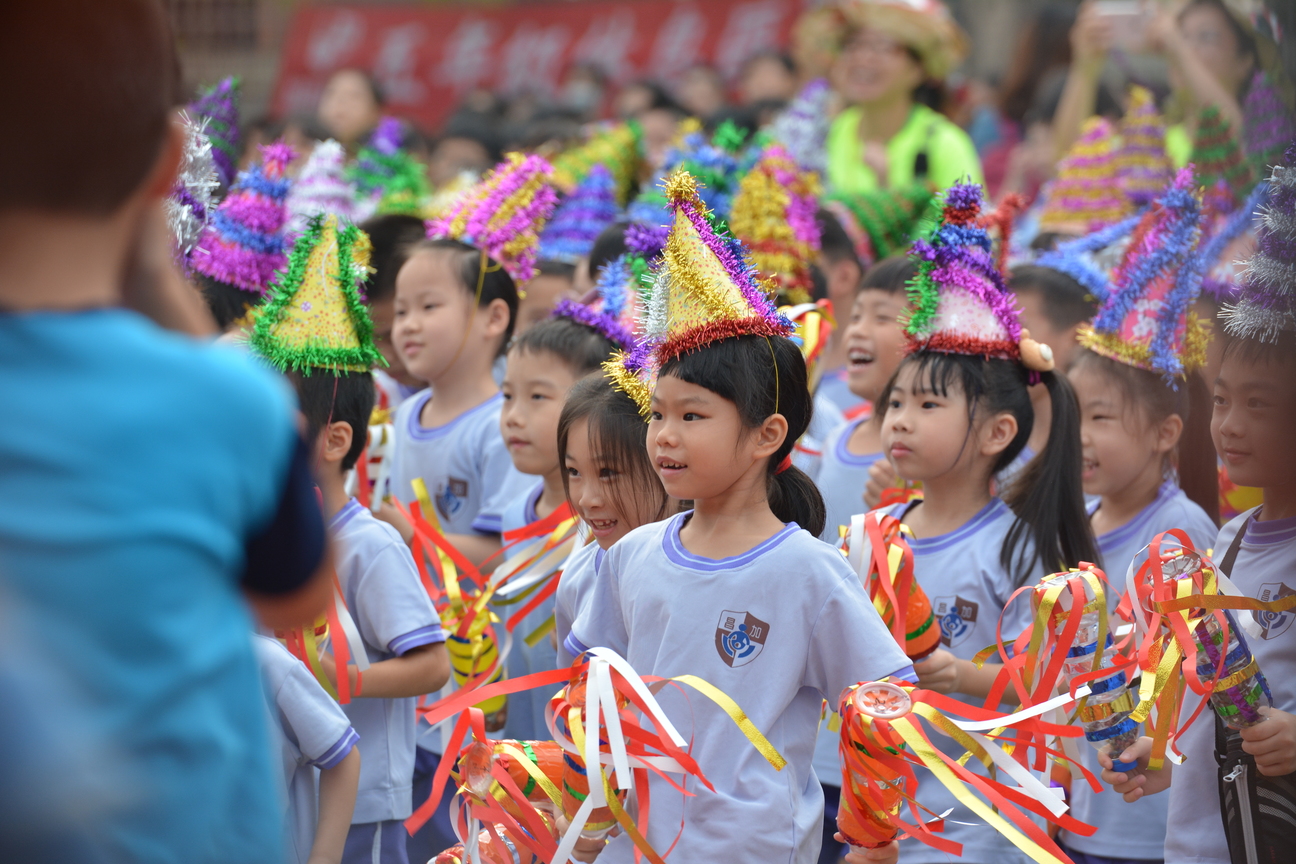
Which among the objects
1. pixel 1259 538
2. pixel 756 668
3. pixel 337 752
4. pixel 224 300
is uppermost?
pixel 1259 538

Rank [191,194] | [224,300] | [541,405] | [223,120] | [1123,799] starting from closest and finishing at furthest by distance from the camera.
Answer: [1123,799], [541,405], [191,194], [224,300], [223,120]

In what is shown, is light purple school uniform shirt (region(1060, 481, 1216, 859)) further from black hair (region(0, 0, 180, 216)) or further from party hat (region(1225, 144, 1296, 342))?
black hair (region(0, 0, 180, 216))

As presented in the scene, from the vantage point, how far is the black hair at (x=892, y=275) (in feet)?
14.4

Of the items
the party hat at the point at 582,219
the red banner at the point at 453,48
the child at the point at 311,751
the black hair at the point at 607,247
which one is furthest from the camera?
the red banner at the point at 453,48

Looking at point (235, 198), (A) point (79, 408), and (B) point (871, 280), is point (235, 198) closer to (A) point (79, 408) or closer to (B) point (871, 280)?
(B) point (871, 280)

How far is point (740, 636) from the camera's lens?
2.64m

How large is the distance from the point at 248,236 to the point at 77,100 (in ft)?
11.5

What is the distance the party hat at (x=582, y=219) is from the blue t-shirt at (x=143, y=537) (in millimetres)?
4677

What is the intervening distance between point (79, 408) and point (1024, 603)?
8.45 feet

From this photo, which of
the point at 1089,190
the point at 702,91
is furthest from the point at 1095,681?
the point at 702,91

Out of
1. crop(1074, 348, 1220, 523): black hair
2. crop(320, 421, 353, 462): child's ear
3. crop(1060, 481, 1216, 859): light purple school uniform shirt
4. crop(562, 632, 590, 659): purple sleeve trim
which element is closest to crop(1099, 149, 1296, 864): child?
crop(1060, 481, 1216, 859): light purple school uniform shirt

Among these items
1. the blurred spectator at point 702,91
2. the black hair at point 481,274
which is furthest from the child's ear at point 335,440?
the blurred spectator at point 702,91

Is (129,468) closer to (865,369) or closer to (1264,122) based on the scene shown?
(865,369)

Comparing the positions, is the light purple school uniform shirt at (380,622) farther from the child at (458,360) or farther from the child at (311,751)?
the child at (458,360)
